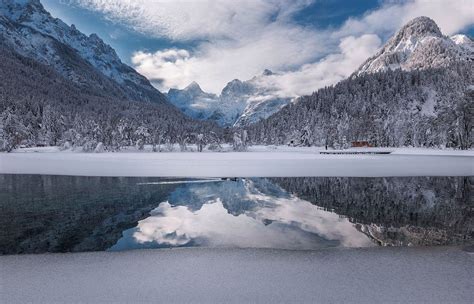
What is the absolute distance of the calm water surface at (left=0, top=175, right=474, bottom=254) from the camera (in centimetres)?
1159

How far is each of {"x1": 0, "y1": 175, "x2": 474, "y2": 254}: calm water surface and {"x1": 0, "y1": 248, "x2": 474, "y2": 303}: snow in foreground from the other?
3.59 feet

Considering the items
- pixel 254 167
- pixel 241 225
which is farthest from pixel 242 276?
pixel 254 167

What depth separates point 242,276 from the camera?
8.09 metres

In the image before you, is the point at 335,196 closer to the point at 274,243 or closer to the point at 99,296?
the point at 274,243

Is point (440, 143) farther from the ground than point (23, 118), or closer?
closer

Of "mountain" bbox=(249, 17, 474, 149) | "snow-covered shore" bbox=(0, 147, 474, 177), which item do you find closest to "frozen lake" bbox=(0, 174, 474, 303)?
"snow-covered shore" bbox=(0, 147, 474, 177)

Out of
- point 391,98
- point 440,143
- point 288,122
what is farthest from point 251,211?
point 391,98

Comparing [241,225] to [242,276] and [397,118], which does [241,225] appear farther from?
[397,118]

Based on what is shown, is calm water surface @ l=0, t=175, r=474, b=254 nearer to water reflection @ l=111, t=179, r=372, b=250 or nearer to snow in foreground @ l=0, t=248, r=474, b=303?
water reflection @ l=111, t=179, r=372, b=250

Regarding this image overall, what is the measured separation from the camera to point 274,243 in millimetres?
11328

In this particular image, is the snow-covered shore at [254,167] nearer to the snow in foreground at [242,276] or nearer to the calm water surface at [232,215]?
the calm water surface at [232,215]

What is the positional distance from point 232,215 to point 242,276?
26.5 feet

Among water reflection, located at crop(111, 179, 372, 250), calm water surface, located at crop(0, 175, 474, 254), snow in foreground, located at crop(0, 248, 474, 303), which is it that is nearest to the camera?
snow in foreground, located at crop(0, 248, 474, 303)

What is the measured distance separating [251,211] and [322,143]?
12518 cm
